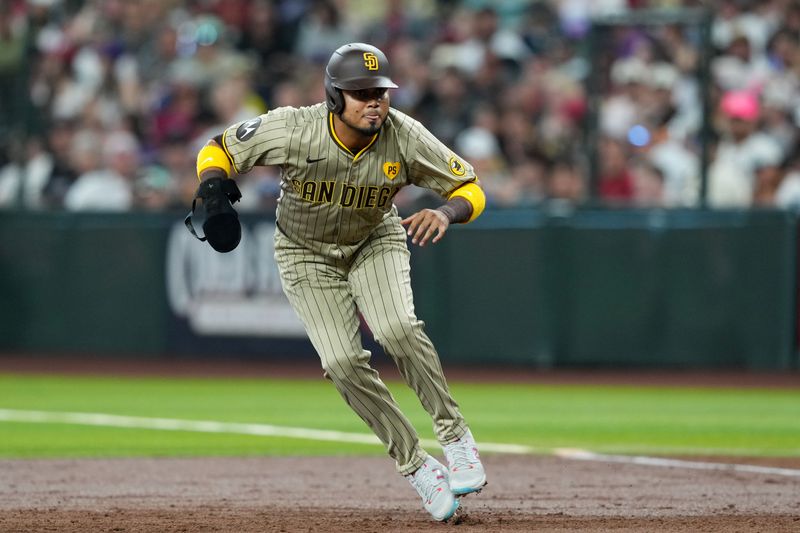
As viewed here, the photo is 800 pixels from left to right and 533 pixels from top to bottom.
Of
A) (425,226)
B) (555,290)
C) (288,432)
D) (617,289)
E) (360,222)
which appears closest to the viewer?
(425,226)

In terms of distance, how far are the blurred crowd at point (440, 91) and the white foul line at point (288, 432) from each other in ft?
14.0

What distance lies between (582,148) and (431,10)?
405 centimetres

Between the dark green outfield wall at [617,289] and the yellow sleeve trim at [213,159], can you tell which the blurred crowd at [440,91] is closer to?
the dark green outfield wall at [617,289]

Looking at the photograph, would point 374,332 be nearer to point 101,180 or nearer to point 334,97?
point 334,97

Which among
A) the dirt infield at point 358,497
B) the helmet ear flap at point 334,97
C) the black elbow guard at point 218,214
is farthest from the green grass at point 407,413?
the helmet ear flap at point 334,97

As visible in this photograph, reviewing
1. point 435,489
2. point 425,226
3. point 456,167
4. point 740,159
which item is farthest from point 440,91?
point 435,489

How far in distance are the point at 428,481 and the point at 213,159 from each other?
1683mm

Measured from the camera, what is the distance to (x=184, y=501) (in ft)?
21.6

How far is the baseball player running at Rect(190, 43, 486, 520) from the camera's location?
19.4 feet

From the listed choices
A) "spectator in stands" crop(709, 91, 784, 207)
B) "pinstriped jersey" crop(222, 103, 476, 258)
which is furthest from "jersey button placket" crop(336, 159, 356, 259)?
"spectator in stands" crop(709, 91, 784, 207)

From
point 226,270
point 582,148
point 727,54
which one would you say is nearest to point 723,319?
point 582,148

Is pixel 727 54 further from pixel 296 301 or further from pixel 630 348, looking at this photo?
pixel 296 301

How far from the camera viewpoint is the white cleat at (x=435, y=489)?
19.3 feet

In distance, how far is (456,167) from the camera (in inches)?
244
